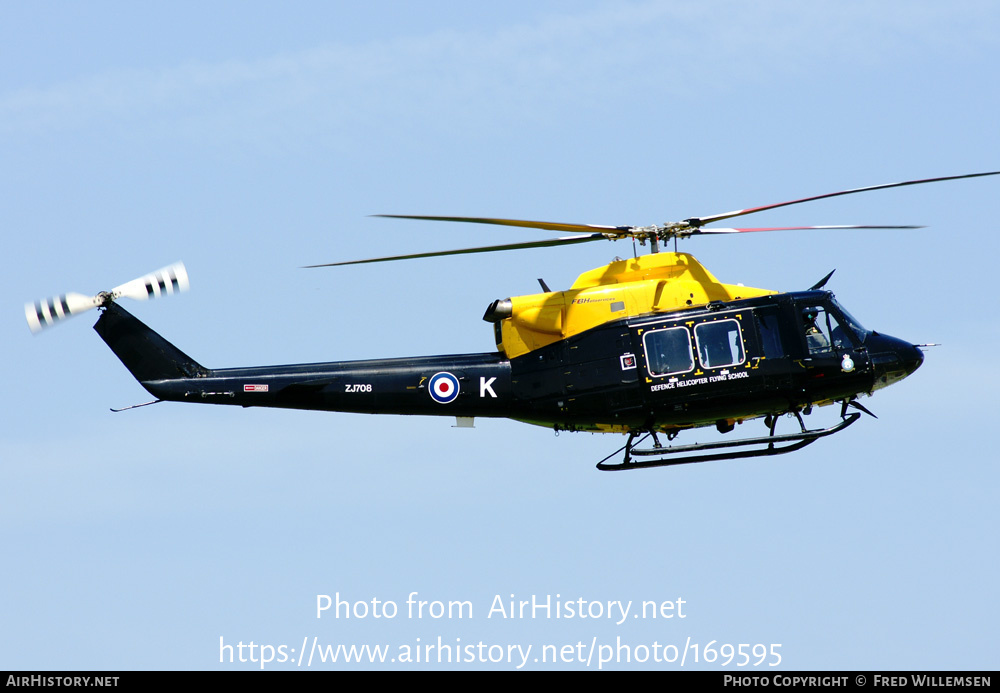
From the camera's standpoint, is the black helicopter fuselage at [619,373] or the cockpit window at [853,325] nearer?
the black helicopter fuselage at [619,373]

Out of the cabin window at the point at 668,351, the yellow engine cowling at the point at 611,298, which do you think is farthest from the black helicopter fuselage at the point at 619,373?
the yellow engine cowling at the point at 611,298

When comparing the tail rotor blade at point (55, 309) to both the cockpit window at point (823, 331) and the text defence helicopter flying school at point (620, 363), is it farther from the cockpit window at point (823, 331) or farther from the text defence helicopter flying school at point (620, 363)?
the cockpit window at point (823, 331)

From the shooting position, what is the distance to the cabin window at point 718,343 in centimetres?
3141

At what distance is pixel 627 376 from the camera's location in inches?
1243

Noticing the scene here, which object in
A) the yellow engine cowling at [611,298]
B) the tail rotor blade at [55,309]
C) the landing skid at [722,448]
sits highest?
the tail rotor blade at [55,309]

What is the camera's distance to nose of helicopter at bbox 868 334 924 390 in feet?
105

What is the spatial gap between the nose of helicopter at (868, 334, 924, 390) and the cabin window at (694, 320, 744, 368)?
115 inches

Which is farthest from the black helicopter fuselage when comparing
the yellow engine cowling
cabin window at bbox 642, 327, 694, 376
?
the yellow engine cowling

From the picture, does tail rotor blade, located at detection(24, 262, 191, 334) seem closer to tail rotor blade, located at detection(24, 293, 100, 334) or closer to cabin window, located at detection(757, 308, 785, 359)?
tail rotor blade, located at detection(24, 293, 100, 334)

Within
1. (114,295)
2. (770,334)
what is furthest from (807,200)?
(114,295)

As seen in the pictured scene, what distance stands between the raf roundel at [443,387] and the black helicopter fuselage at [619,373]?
0.07 feet

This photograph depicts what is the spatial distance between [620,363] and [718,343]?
2062 millimetres

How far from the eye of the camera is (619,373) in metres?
31.6

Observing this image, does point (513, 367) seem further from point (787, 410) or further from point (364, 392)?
point (787, 410)
